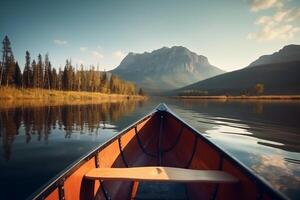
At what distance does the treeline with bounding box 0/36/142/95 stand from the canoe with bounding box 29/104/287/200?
6890cm

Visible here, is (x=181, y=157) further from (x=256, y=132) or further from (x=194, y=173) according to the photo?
(x=256, y=132)

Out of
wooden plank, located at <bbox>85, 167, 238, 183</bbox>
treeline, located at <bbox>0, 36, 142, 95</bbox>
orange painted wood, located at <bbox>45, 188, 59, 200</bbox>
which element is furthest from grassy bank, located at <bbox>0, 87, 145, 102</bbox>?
orange painted wood, located at <bbox>45, 188, 59, 200</bbox>

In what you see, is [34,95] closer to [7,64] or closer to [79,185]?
[7,64]

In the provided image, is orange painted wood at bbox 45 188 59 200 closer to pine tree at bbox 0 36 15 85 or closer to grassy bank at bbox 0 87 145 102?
grassy bank at bbox 0 87 145 102

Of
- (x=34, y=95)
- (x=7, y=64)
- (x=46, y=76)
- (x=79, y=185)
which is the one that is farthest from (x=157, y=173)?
(x=46, y=76)

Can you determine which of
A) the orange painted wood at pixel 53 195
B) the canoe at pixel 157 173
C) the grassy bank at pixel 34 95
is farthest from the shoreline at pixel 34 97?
the orange painted wood at pixel 53 195

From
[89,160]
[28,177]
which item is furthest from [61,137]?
[89,160]

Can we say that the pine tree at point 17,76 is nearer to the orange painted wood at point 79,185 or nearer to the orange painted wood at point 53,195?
the orange painted wood at point 79,185

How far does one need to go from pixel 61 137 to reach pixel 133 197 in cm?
904

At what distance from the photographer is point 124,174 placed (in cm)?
400

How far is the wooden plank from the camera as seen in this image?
12.3 feet

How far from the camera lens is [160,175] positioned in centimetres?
399

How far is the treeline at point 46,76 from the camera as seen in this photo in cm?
6738

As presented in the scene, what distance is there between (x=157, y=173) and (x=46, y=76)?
294ft
